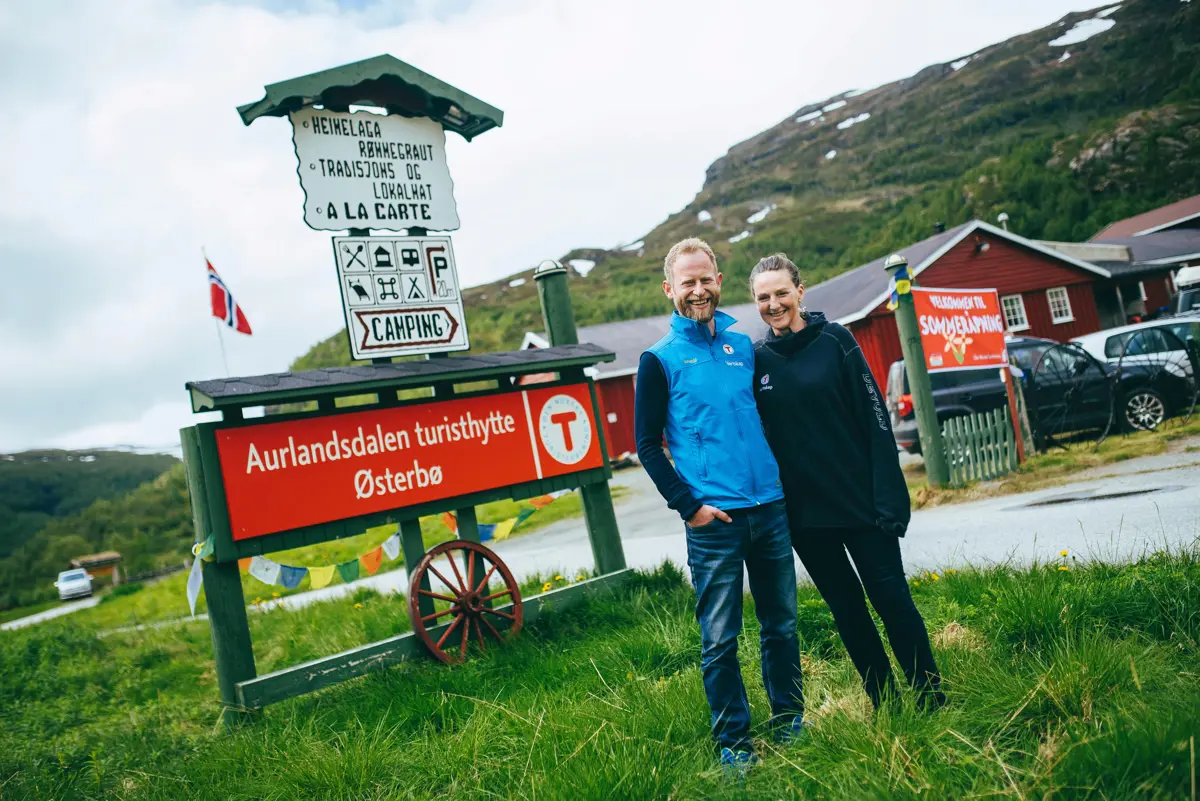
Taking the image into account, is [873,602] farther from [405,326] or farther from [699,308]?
[405,326]

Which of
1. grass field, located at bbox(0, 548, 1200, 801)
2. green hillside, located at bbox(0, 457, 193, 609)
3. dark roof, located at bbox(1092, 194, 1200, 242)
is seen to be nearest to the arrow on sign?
grass field, located at bbox(0, 548, 1200, 801)

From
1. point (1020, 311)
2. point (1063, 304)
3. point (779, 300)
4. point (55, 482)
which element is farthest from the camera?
point (55, 482)

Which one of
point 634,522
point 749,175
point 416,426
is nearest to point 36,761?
point 416,426

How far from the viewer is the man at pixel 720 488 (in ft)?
9.64

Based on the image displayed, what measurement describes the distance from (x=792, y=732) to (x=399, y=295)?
4.28 meters

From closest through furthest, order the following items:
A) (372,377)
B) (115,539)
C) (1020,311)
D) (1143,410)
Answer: (372,377) → (1143,410) → (1020,311) → (115,539)

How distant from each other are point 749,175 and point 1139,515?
177 m

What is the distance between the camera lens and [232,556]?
4820 mm

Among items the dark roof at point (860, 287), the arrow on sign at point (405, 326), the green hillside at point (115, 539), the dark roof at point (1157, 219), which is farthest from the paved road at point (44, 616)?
the dark roof at point (1157, 219)

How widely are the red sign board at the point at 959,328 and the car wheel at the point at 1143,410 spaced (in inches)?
81.2

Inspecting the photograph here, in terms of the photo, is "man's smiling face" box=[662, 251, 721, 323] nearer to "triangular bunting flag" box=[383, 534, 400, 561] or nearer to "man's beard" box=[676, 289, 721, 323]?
"man's beard" box=[676, 289, 721, 323]

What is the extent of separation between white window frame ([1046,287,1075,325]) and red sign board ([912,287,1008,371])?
21.0 meters

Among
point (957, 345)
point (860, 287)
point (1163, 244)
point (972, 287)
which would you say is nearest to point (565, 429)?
point (957, 345)

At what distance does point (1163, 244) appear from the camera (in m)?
35.7
